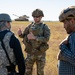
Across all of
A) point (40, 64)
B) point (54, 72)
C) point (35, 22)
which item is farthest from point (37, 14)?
point (54, 72)

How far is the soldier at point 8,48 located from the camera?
15.7 feet

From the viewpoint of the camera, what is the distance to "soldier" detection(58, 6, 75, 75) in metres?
3.57

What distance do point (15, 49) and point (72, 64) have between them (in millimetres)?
1474

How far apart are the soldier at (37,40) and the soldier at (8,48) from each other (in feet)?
5.92

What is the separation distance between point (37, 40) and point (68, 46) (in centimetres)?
316

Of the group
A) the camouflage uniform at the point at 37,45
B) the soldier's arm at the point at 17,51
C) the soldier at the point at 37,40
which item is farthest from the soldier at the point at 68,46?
the camouflage uniform at the point at 37,45

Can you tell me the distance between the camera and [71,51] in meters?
3.58

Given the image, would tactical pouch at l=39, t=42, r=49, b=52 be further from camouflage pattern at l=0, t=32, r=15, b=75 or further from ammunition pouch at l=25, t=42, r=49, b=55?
camouflage pattern at l=0, t=32, r=15, b=75

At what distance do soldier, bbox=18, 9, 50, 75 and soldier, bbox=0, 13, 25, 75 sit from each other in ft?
5.92

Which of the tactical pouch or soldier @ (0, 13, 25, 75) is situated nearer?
soldier @ (0, 13, 25, 75)

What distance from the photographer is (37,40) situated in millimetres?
6805

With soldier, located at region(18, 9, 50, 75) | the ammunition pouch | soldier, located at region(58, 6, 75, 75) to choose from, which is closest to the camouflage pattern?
soldier, located at region(58, 6, 75, 75)

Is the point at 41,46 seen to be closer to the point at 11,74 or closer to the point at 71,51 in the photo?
the point at 11,74

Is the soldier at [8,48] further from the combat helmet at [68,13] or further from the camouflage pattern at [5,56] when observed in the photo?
the combat helmet at [68,13]
